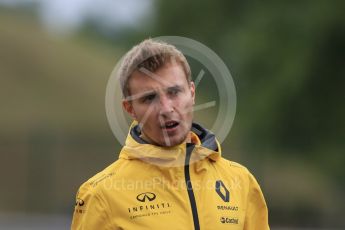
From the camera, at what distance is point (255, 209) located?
193 inches

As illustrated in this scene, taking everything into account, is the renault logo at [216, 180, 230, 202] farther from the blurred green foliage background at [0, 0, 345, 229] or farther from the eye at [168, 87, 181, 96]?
the blurred green foliage background at [0, 0, 345, 229]

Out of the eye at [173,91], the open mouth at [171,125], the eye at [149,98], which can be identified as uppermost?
the eye at [173,91]

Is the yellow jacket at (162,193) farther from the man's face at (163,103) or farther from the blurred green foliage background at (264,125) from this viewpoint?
the blurred green foliage background at (264,125)

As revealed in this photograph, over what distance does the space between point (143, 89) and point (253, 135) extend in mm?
24272

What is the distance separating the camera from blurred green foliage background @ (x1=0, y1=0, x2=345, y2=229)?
2594 cm

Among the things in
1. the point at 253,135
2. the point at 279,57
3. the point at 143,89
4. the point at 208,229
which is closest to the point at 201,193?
the point at 208,229

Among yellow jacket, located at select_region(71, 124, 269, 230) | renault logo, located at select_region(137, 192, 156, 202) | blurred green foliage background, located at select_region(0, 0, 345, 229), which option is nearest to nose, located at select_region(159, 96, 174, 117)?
yellow jacket, located at select_region(71, 124, 269, 230)

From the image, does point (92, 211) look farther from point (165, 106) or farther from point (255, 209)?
point (255, 209)

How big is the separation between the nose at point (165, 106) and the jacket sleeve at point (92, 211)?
0.53 m

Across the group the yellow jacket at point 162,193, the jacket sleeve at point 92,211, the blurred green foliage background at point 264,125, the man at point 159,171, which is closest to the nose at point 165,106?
the man at point 159,171

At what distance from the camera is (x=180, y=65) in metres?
4.72

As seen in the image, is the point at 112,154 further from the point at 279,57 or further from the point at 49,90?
the point at 49,90

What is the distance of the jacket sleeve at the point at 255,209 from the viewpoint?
4.88 meters

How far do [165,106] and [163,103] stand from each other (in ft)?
0.07
